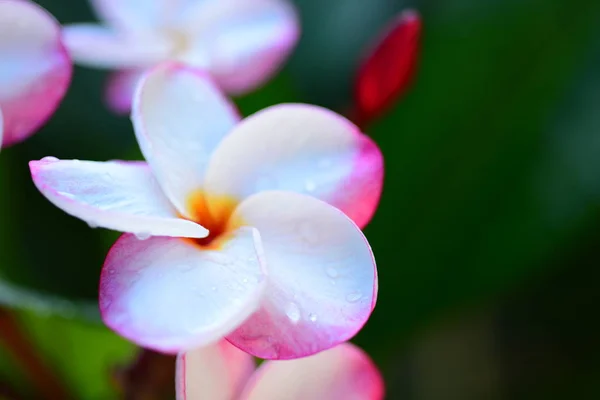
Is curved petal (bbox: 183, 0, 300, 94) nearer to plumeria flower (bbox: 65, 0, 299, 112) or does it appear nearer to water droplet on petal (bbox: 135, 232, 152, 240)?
plumeria flower (bbox: 65, 0, 299, 112)

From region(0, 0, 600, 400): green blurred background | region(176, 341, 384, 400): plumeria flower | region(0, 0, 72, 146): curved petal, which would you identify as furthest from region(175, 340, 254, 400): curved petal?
region(0, 0, 600, 400): green blurred background

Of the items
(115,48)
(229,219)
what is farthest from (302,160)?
(115,48)

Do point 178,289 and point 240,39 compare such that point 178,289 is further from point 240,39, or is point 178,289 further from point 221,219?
point 240,39

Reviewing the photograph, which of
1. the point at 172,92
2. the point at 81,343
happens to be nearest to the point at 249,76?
the point at 172,92

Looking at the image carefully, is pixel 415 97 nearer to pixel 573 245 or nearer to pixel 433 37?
pixel 433 37

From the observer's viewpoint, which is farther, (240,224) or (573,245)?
(573,245)

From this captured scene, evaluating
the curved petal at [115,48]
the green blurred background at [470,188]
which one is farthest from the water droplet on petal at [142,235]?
the green blurred background at [470,188]
